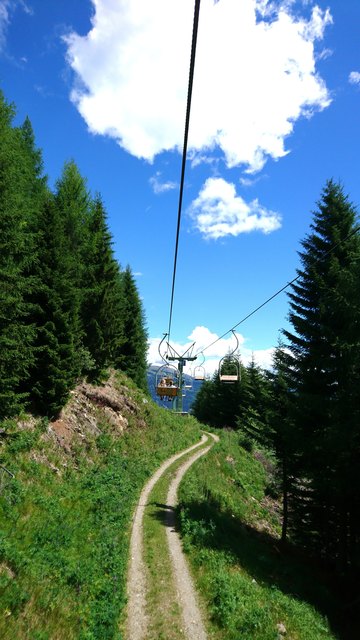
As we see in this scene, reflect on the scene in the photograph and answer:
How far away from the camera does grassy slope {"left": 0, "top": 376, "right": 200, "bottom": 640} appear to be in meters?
8.18

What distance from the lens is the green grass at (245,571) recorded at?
10.0 metres

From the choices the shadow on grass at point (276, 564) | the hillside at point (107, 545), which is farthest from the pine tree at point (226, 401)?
the shadow on grass at point (276, 564)

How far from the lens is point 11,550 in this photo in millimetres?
9148

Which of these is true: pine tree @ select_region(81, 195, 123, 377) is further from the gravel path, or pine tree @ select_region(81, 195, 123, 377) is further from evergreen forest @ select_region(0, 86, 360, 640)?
the gravel path

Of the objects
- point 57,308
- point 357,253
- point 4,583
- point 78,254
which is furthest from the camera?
point 78,254

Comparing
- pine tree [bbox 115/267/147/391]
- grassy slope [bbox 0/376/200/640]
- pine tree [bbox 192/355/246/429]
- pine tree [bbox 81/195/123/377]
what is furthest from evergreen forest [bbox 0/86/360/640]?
pine tree [bbox 192/355/246/429]

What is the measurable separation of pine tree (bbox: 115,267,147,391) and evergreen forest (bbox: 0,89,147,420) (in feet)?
31.4

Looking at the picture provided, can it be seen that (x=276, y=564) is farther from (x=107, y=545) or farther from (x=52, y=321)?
(x=52, y=321)

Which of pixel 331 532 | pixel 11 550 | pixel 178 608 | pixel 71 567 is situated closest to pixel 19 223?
pixel 11 550

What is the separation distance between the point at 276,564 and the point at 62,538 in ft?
33.4

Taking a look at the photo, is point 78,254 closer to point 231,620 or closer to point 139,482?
point 139,482

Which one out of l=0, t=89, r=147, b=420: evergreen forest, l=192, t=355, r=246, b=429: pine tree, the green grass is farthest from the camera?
l=192, t=355, r=246, b=429: pine tree

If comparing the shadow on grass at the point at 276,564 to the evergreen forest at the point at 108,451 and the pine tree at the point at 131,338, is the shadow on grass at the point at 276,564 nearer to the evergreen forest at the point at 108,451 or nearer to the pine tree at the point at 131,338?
the evergreen forest at the point at 108,451

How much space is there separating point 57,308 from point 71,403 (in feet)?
26.2
